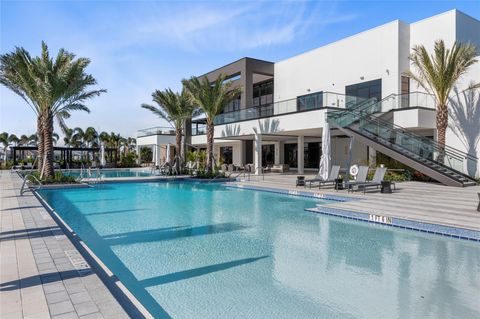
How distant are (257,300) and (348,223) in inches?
223

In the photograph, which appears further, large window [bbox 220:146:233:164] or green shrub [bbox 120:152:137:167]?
green shrub [bbox 120:152:137:167]

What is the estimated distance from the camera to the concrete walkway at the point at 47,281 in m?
3.31

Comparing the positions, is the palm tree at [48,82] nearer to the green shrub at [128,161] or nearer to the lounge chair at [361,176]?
the lounge chair at [361,176]

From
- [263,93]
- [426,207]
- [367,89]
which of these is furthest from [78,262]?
[263,93]

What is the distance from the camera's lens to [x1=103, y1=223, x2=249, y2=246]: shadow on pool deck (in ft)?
25.2

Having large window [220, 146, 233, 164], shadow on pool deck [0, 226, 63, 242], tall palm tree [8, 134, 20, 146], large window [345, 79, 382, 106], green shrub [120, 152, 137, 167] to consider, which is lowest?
shadow on pool deck [0, 226, 63, 242]

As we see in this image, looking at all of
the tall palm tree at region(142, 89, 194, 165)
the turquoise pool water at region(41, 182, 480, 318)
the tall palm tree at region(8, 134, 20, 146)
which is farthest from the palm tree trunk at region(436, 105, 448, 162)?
the tall palm tree at region(8, 134, 20, 146)

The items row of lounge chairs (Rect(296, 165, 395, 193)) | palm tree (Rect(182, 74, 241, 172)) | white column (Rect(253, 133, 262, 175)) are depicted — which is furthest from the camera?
white column (Rect(253, 133, 262, 175))

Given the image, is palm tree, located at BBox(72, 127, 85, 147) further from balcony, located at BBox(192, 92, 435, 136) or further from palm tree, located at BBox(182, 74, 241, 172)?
→ balcony, located at BBox(192, 92, 435, 136)

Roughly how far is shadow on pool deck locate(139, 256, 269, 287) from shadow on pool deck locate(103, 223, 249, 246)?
2.28 metres

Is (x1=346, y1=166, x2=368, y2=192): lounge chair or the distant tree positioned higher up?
the distant tree

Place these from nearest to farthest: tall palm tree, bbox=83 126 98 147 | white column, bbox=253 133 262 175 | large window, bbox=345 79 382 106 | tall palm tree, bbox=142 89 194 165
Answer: large window, bbox=345 79 382 106 < tall palm tree, bbox=142 89 194 165 < white column, bbox=253 133 262 175 < tall palm tree, bbox=83 126 98 147

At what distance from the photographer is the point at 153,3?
1179 centimetres

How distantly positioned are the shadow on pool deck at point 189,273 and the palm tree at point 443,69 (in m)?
15.8
